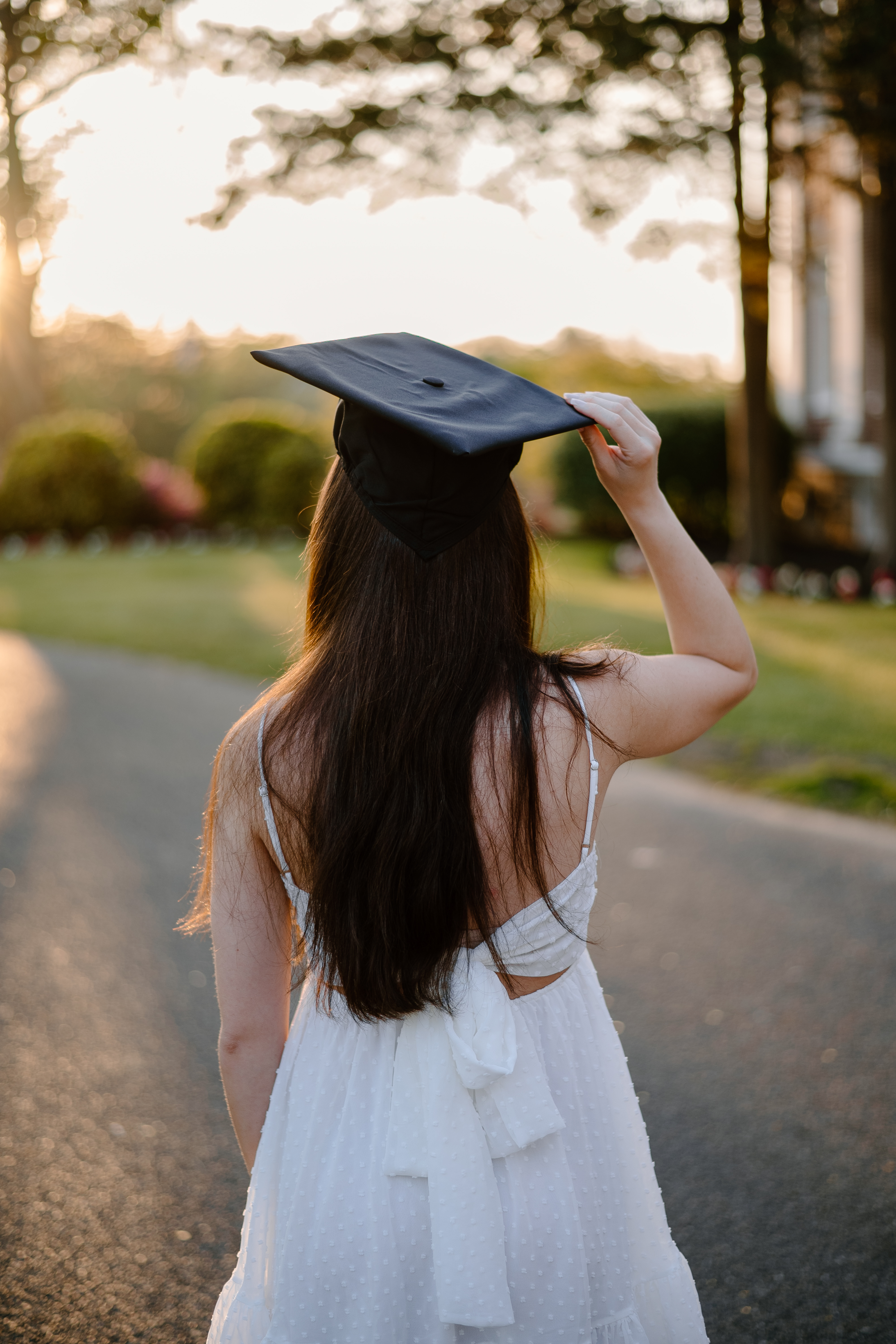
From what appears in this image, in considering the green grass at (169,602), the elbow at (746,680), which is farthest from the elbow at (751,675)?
the green grass at (169,602)

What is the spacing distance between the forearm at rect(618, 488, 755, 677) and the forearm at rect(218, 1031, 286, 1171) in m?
0.86

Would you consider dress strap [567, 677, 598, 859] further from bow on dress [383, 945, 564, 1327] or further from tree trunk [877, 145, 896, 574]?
tree trunk [877, 145, 896, 574]

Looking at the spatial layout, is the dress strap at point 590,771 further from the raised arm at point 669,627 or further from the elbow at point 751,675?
the elbow at point 751,675

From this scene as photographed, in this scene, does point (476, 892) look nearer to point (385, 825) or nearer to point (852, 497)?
point (385, 825)

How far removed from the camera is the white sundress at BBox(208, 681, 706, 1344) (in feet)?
4.90

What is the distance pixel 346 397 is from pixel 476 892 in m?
0.67

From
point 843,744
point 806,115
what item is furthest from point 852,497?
point 843,744

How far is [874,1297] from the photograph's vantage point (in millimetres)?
2441

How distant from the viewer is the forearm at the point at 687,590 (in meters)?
1.54

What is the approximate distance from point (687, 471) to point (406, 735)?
14.5 metres

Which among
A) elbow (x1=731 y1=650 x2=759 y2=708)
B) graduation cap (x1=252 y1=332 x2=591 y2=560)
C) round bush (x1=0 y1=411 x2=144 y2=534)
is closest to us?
graduation cap (x1=252 y1=332 x2=591 y2=560)

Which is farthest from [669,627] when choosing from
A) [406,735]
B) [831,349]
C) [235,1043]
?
[831,349]

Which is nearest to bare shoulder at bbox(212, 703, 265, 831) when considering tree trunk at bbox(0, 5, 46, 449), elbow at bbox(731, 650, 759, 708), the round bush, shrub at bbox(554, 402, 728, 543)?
elbow at bbox(731, 650, 759, 708)

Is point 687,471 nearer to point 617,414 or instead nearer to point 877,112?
point 877,112
